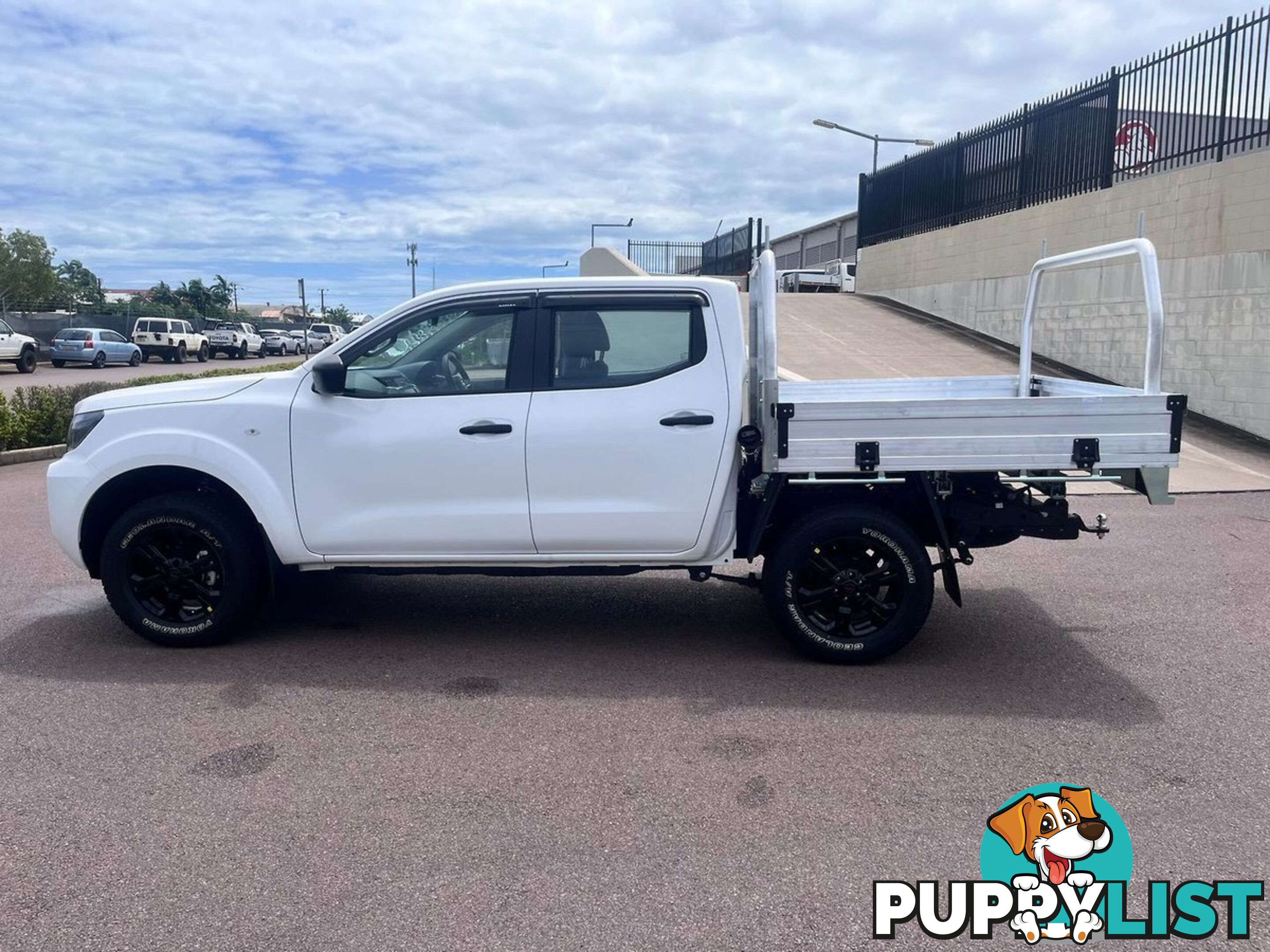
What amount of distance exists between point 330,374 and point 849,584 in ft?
9.24

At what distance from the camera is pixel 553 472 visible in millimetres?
5301

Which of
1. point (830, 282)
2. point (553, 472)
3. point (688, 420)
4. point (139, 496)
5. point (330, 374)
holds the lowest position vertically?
point (139, 496)

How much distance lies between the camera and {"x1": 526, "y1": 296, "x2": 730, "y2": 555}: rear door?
527cm

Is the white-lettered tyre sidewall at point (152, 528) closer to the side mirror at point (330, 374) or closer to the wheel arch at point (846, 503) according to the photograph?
the side mirror at point (330, 374)

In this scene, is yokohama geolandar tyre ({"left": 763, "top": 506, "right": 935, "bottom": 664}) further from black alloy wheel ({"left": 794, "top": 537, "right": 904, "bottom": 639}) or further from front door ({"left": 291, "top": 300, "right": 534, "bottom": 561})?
front door ({"left": 291, "top": 300, "right": 534, "bottom": 561})

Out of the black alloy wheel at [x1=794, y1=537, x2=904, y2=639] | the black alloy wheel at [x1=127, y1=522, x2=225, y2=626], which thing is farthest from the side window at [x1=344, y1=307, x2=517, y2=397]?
the black alloy wheel at [x1=794, y1=537, x2=904, y2=639]

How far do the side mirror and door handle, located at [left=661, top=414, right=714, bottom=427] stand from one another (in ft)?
5.36

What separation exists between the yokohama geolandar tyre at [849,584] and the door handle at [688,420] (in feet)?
2.28

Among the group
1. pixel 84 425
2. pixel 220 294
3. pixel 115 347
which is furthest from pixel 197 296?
pixel 84 425

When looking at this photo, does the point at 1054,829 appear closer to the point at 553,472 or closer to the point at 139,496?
the point at 553,472

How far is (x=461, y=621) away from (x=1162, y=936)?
161 inches

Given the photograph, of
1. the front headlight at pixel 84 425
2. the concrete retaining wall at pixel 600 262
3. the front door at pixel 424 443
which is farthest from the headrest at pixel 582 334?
the concrete retaining wall at pixel 600 262

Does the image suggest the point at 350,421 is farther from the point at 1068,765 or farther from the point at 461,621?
the point at 1068,765

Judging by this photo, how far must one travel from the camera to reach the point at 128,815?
3.76 m
